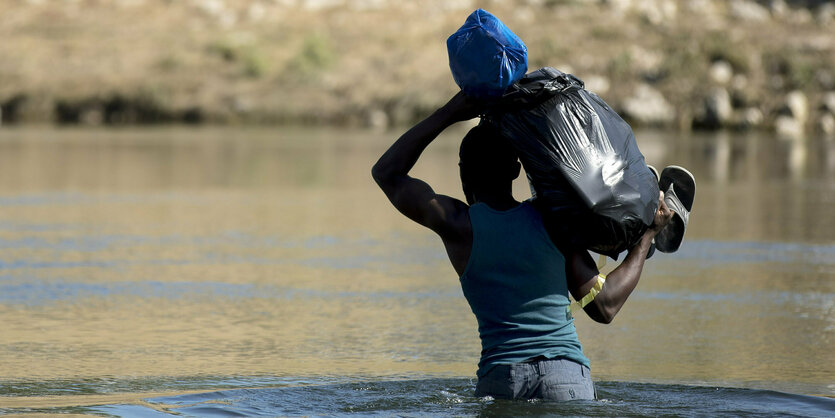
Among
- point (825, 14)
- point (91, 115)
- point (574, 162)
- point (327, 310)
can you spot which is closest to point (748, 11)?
point (825, 14)

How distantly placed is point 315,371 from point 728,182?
12.7 m

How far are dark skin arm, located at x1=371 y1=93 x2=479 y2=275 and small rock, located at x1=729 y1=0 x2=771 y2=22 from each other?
4740 centimetres

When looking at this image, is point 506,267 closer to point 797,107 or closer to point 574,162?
point 574,162

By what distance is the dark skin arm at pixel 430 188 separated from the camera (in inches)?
187

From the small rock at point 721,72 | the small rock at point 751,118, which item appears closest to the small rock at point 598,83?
the small rock at point 721,72

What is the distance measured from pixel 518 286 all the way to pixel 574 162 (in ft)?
1.64

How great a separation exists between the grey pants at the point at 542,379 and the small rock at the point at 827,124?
31493 millimetres

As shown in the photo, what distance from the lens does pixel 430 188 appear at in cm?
484

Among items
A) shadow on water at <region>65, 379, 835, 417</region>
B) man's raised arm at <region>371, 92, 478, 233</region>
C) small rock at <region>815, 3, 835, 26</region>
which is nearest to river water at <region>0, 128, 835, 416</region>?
shadow on water at <region>65, 379, 835, 417</region>

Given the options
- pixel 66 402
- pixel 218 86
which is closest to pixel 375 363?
pixel 66 402

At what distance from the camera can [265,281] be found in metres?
9.66

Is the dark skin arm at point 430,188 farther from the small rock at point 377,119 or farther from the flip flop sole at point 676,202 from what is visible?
the small rock at point 377,119

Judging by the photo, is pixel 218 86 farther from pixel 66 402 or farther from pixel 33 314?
pixel 66 402

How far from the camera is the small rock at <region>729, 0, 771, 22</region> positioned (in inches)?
1998
